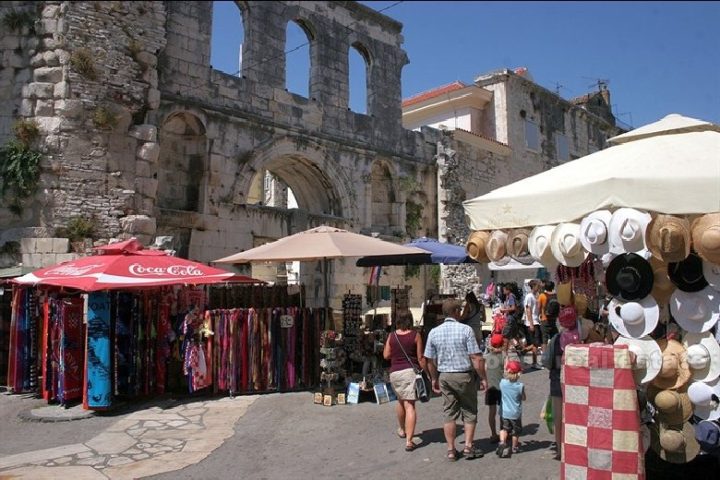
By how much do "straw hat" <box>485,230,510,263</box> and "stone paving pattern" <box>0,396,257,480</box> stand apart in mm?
3504

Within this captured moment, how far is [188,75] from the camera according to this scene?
41.4ft

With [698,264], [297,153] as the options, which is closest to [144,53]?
[297,153]

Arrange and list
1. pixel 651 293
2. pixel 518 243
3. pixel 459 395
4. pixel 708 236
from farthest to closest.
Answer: pixel 459 395, pixel 518 243, pixel 651 293, pixel 708 236

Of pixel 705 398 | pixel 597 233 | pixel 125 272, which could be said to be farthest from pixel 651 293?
pixel 125 272

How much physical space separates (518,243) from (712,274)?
148cm

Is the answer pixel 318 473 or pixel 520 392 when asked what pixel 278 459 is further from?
pixel 520 392

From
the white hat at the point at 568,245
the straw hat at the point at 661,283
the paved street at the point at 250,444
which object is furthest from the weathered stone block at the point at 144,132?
the straw hat at the point at 661,283

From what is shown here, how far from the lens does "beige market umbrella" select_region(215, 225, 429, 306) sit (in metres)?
7.85

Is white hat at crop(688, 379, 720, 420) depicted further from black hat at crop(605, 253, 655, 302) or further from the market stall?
black hat at crop(605, 253, 655, 302)

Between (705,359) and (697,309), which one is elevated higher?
(697,309)

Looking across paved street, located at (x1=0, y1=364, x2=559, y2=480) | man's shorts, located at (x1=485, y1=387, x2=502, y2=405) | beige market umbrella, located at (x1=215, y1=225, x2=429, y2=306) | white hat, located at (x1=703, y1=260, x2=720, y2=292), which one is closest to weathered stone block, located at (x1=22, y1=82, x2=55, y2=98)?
beige market umbrella, located at (x1=215, y1=225, x2=429, y2=306)

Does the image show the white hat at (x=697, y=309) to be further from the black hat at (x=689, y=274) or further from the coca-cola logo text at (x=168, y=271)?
the coca-cola logo text at (x=168, y=271)

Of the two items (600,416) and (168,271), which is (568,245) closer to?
(600,416)

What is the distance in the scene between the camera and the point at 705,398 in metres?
4.03
